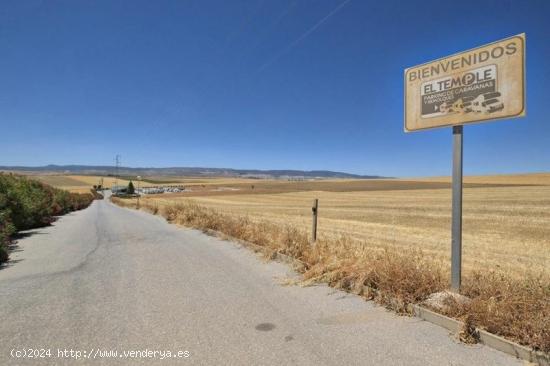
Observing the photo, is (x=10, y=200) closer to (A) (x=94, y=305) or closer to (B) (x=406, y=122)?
(A) (x=94, y=305)

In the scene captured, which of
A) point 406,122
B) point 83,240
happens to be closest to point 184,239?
point 83,240

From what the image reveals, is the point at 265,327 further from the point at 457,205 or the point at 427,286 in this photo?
the point at 457,205

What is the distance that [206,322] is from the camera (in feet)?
15.9

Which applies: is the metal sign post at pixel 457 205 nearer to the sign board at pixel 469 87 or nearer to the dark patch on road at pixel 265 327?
the sign board at pixel 469 87

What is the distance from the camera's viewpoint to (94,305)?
18.5ft

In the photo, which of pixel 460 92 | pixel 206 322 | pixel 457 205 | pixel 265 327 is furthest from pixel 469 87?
pixel 206 322

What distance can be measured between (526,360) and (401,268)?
6.84ft

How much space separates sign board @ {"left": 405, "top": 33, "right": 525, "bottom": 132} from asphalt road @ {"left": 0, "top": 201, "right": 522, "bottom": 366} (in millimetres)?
2724

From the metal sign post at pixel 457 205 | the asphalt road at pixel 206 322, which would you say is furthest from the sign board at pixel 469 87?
the asphalt road at pixel 206 322

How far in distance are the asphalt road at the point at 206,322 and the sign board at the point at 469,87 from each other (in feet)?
8.94

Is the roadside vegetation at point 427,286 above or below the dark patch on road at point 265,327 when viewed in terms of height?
above

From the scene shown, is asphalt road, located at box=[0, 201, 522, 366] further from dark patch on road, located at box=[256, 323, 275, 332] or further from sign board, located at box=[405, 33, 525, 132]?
sign board, located at box=[405, 33, 525, 132]

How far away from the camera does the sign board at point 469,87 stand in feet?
14.6

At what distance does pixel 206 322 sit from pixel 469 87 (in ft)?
14.9
